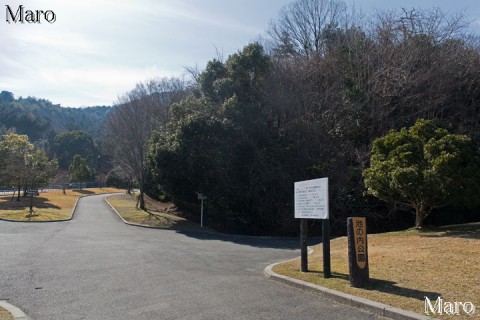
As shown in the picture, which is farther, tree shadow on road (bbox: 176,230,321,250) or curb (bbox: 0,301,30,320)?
tree shadow on road (bbox: 176,230,321,250)

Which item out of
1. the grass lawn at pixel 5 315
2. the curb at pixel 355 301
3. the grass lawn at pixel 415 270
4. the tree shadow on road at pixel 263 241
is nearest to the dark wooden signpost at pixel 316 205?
the grass lawn at pixel 415 270

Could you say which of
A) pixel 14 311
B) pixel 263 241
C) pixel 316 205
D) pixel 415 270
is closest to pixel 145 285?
pixel 14 311

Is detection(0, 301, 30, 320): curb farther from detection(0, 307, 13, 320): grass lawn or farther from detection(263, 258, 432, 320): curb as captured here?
detection(263, 258, 432, 320): curb

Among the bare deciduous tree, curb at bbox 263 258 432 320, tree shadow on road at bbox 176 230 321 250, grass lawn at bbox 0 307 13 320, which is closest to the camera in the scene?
curb at bbox 263 258 432 320

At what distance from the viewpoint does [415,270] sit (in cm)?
908

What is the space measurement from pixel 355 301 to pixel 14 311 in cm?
551

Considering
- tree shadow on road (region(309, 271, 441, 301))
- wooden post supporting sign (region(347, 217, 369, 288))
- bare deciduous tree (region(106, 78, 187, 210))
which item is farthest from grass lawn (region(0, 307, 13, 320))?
bare deciduous tree (region(106, 78, 187, 210))

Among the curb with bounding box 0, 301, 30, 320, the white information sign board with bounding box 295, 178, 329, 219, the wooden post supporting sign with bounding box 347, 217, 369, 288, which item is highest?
the white information sign board with bounding box 295, 178, 329, 219

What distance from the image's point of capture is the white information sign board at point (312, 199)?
9.37 meters

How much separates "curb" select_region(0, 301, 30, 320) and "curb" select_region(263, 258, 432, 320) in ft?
16.5

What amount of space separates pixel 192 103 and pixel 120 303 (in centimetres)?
2485

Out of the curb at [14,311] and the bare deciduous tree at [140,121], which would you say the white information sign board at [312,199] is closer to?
the curb at [14,311]

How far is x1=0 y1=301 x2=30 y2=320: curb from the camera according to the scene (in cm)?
656

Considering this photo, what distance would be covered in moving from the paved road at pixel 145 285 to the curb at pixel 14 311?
6.4 inches
